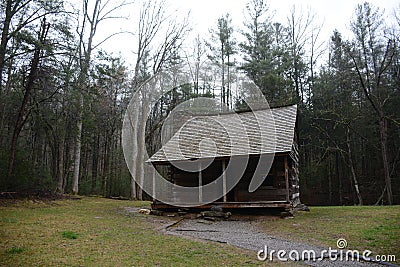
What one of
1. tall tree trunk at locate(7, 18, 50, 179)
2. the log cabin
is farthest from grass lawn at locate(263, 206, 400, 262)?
tall tree trunk at locate(7, 18, 50, 179)

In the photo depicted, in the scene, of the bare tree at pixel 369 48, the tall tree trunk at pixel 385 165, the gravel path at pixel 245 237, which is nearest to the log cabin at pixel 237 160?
the gravel path at pixel 245 237

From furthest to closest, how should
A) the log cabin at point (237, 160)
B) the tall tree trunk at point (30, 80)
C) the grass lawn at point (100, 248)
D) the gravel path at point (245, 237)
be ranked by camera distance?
the tall tree trunk at point (30, 80) → the log cabin at point (237, 160) → the gravel path at point (245, 237) → the grass lawn at point (100, 248)

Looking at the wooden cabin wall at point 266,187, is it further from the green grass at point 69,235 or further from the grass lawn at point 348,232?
the green grass at point 69,235

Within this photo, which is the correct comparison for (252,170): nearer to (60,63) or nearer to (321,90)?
(60,63)

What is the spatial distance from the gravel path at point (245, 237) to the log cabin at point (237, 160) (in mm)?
1825

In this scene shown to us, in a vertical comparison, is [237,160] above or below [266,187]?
above

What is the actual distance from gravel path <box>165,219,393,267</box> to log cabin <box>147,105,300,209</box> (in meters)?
1.83

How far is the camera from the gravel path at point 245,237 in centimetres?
581

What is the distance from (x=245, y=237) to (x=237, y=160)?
19.6ft

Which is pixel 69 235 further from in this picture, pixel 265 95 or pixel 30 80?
pixel 265 95

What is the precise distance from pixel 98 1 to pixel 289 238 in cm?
2103

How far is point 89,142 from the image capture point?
2706 centimetres

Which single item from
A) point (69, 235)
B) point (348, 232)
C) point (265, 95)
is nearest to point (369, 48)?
point (265, 95)

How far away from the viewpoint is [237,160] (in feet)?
46.7
